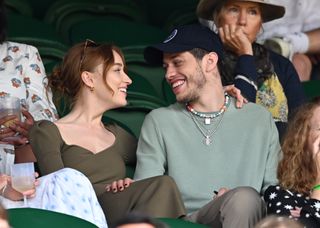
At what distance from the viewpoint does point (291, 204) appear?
505 cm

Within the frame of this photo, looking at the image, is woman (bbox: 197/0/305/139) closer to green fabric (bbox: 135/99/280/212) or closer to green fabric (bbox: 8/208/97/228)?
green fabric (bbox: 135/99/280/212)

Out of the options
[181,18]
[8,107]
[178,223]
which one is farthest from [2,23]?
[181,18]

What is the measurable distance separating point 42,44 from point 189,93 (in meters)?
1.21

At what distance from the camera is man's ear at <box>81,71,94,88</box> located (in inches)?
221

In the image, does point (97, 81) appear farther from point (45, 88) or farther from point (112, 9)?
point (112, 9)

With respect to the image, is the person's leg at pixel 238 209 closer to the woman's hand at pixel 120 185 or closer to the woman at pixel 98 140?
the woman at pixel 98 140

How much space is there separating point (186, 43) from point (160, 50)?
0.36 ft

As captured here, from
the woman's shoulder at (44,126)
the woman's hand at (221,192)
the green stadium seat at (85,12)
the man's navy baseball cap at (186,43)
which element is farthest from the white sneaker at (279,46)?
the woman's shoulder at (44,126)

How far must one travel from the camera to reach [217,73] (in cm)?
574

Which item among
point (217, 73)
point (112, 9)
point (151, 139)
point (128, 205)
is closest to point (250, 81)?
point (217, 73)

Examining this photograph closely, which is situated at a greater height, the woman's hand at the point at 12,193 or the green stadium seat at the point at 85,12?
the green stadium seat at the point at 85,12

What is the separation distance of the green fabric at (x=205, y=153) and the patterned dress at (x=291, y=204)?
342 millimetres

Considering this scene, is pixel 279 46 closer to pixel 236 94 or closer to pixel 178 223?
pixel 236 94

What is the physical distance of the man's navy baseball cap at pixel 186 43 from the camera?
18.5ft
